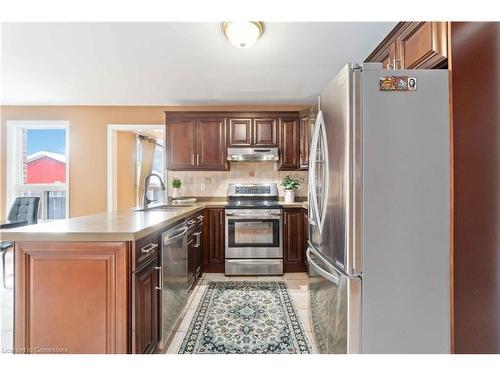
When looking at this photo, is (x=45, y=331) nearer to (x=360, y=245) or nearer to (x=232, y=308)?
(x=232, y=308)

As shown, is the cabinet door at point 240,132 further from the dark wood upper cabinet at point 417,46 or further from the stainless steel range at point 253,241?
the dark wood upper cabinet at point 417,46

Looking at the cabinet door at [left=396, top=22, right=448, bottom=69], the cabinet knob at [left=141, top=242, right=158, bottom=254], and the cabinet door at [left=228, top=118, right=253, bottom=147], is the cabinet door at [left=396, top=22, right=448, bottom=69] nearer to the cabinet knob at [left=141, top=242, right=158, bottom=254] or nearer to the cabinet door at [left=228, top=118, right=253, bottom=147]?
the cabinet knob at [left=141, top=242, right=158, bottom=254]

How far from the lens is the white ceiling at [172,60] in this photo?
2.08m

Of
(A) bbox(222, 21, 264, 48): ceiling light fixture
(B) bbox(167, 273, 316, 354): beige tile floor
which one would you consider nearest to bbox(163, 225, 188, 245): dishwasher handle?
(B) bbox(167, 273, 316, 354): beige tile floor

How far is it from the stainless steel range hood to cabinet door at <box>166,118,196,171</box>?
57 cm

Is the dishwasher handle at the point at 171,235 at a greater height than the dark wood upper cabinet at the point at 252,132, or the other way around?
the dark wood upper cabinet at the point at 252,132

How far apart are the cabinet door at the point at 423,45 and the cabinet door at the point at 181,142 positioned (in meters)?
2.80

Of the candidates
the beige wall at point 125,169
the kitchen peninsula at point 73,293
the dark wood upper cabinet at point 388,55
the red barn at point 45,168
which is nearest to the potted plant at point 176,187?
the beige wall at point 125,169

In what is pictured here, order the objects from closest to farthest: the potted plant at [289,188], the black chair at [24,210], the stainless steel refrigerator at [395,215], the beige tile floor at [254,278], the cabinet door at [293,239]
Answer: the stainless steel refrigerator at [395,215]
the beige tile floor at [254,278]
the black chair at [24,210]
the cabinet door at [293,239]
the potted plant at [289,188]

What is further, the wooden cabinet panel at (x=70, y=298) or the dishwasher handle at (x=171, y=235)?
the dishwasher handle at (x=171, y=235)

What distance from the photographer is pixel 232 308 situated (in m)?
2.46

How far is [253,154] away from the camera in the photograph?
378 centimetres
